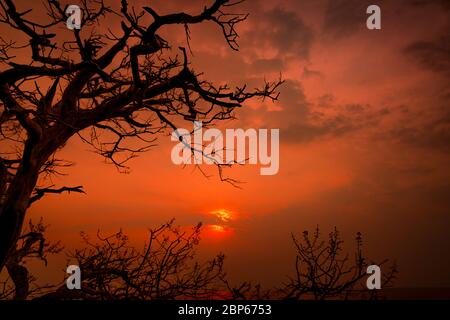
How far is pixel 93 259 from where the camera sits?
7.09m

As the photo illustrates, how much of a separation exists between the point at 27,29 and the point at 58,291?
169 inches

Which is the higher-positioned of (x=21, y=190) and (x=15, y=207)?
(x=21, y=190)

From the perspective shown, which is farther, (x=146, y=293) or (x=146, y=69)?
(x=146, y=69)
